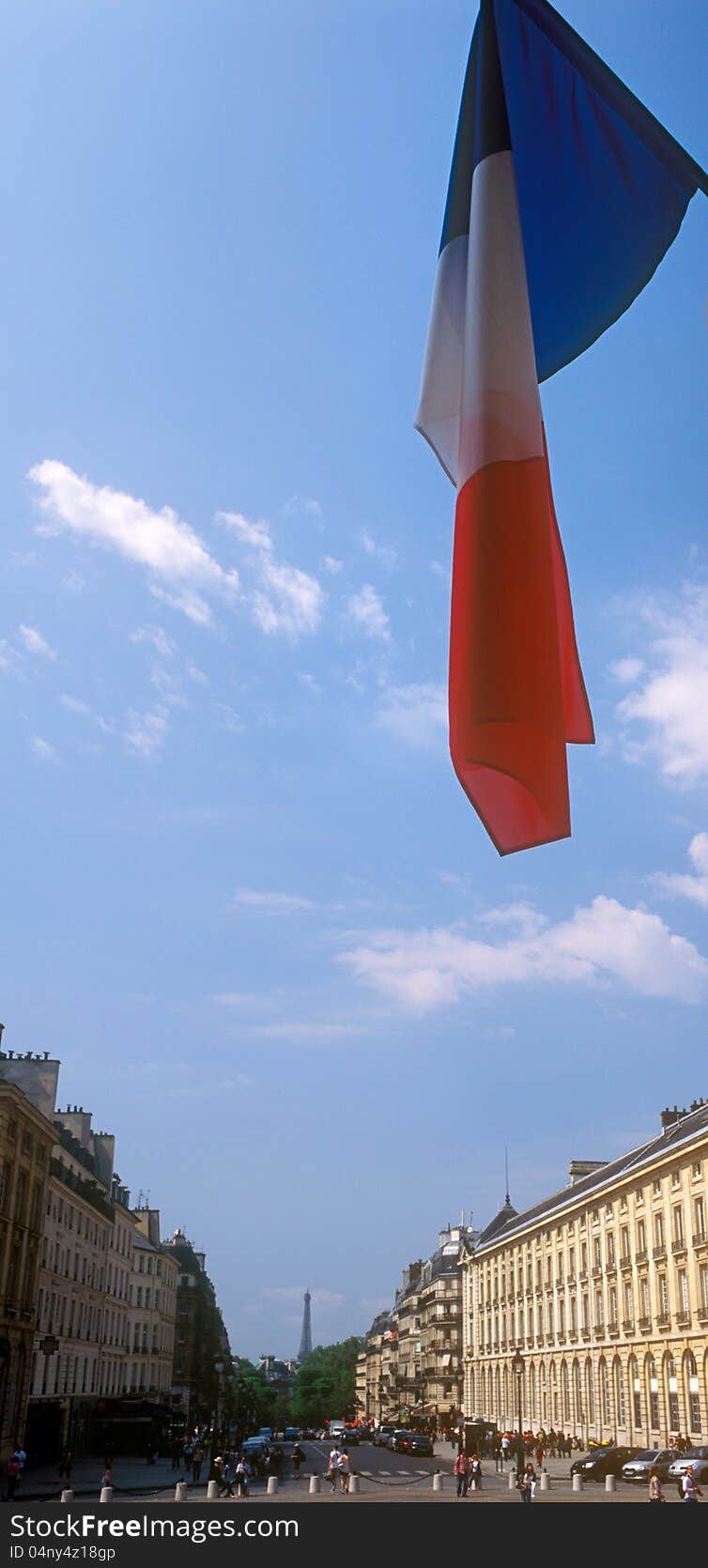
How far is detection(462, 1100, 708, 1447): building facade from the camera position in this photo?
52.5 meters

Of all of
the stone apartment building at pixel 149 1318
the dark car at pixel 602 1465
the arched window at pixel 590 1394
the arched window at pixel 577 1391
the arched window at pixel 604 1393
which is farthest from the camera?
the stone apartment building at pixel 149 1318

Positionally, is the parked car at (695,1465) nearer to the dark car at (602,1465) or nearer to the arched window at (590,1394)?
the dark car at (602,1465)

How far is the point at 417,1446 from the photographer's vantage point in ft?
217

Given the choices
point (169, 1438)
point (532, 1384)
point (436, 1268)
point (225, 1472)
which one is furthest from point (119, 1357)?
point (436, 1268)

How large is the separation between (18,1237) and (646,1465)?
2630 cm

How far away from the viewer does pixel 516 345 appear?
6820mm

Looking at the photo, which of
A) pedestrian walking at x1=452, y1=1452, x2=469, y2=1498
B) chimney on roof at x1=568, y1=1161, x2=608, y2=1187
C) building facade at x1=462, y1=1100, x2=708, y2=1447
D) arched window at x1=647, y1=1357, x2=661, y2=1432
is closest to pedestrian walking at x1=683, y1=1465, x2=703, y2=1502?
pedestrian walking at x1=452, y1=1452, x2=469, y2=1498

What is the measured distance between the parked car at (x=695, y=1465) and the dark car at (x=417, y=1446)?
85.0 ft

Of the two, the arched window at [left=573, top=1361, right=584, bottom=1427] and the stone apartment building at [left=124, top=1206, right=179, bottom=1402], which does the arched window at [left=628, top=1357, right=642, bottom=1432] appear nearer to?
the arched window at [left=573, top=1361, right=584, bottom=1427]

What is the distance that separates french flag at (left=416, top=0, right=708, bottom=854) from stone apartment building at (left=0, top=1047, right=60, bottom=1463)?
4446cm

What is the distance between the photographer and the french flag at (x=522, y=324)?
6.21m

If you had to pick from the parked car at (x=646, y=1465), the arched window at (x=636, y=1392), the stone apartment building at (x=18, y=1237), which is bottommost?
the parked car at (x=646, y=1465)

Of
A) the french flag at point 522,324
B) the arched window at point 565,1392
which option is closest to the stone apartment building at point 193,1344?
the arched window at point 565,1392

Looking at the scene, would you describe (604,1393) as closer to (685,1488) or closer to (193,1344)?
(685,1488)
